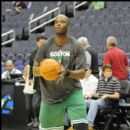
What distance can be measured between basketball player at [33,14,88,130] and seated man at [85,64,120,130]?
2392 mm

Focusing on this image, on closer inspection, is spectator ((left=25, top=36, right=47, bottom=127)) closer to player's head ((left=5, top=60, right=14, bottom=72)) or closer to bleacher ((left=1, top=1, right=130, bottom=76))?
player's head ((left=5, top=60, right=14, bottom=72))

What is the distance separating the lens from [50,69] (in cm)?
481

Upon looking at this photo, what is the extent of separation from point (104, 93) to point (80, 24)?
26.1 ft

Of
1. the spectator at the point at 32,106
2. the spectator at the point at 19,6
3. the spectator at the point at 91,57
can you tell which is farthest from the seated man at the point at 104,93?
the spectator at the point at 19,6

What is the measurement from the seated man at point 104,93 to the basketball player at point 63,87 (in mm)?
2392

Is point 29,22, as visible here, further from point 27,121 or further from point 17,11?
point 27,121

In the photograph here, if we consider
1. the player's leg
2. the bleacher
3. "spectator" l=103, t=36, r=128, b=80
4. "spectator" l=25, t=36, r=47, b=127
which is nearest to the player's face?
the player's leg

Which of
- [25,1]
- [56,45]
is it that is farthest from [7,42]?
[56,45]

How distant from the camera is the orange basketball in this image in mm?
4801

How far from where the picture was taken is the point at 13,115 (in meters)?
8.80

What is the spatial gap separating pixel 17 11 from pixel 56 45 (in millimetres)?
13881

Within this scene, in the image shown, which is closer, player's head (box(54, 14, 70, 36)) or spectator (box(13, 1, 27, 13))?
player's head (box(54, 14, 70, 36))

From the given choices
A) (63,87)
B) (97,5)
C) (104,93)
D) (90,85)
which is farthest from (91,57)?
(97,5)

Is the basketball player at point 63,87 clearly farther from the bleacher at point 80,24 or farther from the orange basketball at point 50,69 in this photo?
the bleacher at point 80,24
